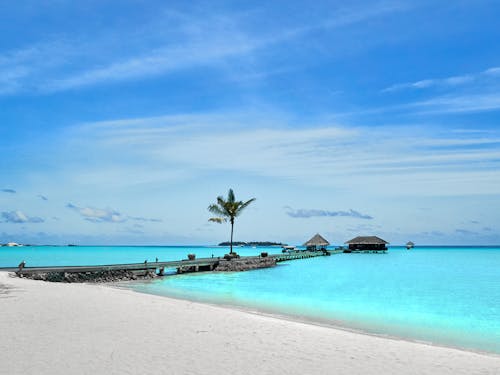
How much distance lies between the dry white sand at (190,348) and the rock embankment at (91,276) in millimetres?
10792

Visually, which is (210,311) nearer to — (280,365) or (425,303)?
(280,365)

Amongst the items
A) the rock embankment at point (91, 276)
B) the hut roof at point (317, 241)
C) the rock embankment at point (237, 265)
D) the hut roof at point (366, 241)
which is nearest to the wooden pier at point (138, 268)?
the rock embankment at point (91, 276)

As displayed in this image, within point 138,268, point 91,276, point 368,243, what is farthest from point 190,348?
point 368,243

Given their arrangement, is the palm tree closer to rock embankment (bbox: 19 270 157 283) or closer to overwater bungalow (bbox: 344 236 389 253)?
rock embankment (bbox: 19 270 157 283)

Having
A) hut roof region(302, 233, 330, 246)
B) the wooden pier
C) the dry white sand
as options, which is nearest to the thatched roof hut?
hut roof region(302, 233, 330, 246)

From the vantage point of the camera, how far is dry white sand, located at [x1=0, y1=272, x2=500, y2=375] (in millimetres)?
6402

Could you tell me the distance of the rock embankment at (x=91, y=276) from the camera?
21.6m

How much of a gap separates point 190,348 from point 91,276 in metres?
18.3

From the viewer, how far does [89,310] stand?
11461 mm

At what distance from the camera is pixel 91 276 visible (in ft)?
78.1

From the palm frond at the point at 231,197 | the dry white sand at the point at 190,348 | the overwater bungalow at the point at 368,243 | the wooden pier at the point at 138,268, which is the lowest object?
the dry white sand at the point at 190,348

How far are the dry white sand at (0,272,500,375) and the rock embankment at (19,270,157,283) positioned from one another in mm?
10792

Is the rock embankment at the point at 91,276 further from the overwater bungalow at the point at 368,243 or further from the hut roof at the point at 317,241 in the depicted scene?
the overwater bungalow at the point at 368,243

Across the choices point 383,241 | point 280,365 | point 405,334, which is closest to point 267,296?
point 405,334
